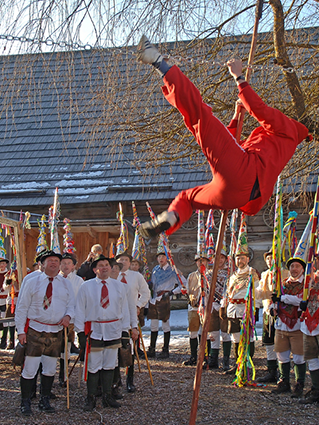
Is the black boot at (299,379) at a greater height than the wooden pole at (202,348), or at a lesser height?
lesser

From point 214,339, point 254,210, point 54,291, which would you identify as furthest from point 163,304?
point 254,210

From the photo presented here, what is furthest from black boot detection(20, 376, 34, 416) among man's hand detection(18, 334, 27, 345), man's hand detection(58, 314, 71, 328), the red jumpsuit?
the red jumpsuit

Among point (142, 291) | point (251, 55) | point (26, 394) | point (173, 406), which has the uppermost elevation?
point (251, 55)

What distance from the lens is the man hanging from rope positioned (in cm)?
342

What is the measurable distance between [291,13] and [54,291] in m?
4.41

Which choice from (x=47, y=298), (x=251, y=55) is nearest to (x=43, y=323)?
(x=47, y=298)

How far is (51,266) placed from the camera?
5828mm

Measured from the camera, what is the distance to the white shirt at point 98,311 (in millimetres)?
5727

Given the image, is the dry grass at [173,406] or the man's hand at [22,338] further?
the man's hand at [22,338]

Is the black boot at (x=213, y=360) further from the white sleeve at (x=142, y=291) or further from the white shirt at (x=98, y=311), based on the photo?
the white shirt at (x=98, y=311)

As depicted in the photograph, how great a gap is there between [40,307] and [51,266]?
20.0 inches

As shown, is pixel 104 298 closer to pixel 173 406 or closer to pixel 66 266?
pixel 173 406

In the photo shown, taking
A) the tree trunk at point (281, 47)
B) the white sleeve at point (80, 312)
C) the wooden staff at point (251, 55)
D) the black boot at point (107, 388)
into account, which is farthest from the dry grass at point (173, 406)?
the tree trunk at point (281, 47)

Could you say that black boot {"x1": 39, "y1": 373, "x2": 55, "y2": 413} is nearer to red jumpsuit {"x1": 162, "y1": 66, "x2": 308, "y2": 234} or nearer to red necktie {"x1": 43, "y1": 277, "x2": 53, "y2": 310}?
red necktie {"x1": 43, "y1": 277, "x2": 53, "y2": 310}
